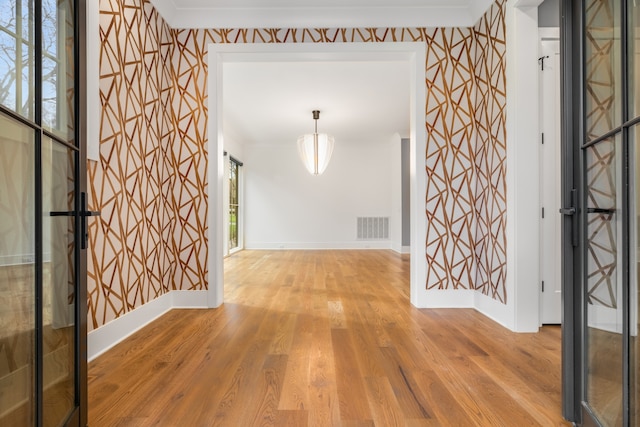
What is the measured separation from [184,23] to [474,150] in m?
2.53

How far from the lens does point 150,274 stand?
2.65 metres

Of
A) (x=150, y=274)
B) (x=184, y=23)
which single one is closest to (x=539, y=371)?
(x=150, y=274)

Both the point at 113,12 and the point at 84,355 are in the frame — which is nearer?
the point at 84,355

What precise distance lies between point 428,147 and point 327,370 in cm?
199

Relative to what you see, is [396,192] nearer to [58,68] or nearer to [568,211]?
[568,211]

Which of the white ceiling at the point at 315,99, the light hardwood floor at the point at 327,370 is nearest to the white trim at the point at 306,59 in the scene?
the light hardwood floor at the point at 327,370

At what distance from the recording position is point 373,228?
8352mm

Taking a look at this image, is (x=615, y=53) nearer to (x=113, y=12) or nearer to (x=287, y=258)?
(x=113, y=12)

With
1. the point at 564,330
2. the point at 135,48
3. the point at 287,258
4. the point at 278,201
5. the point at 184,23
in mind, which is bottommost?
the point at 287,258

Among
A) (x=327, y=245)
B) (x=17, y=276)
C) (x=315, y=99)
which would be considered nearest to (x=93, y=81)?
(x=17, y=276)

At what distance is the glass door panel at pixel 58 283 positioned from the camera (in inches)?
41.4

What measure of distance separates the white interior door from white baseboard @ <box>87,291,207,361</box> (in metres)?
2.49

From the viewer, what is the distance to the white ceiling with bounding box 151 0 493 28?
9.58 feet

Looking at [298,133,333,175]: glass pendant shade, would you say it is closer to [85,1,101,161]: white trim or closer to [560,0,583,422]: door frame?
[85,1,101,161]: white trim
